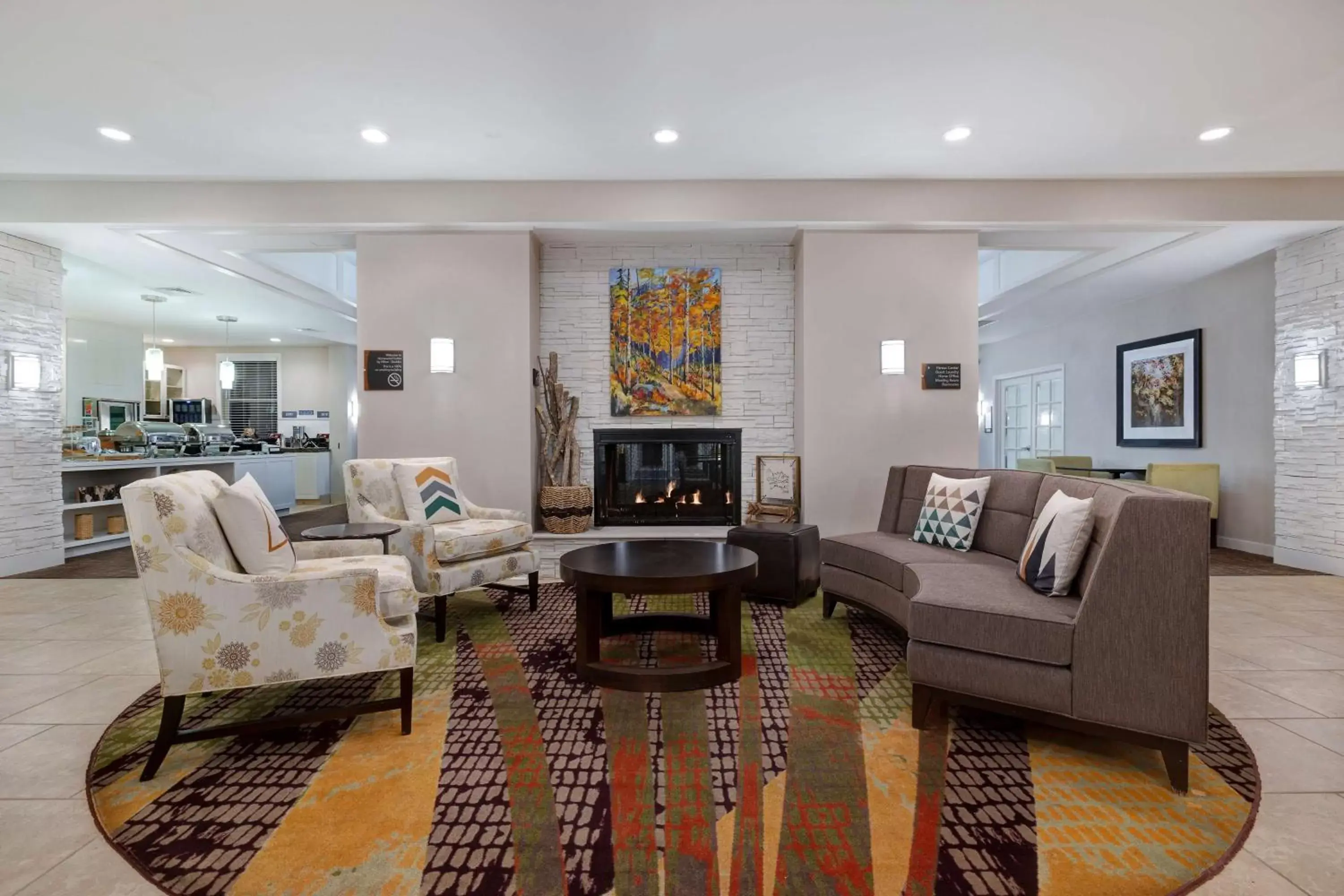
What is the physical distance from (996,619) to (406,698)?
6.79 ft

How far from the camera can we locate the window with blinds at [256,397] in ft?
33.0

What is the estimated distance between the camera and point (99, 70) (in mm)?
3012

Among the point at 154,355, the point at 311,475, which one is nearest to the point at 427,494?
the point at 154,355

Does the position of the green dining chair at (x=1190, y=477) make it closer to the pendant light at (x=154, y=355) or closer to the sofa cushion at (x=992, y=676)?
the sofa cushion at (x=992, y=676)

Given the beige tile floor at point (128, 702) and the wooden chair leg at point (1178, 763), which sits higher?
the wooden chair leg at point (1178, 763)

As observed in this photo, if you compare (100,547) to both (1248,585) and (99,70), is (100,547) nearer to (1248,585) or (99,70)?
(99,70)

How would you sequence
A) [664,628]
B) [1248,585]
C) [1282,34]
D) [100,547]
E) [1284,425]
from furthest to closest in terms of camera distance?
[100,547], [1284,425], [1248,585], [664,628], [1282,34]

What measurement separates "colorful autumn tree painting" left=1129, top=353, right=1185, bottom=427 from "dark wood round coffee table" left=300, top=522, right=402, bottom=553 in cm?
722

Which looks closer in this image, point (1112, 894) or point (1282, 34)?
point (1112, 894)

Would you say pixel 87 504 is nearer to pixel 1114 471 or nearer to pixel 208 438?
pixel 208 438

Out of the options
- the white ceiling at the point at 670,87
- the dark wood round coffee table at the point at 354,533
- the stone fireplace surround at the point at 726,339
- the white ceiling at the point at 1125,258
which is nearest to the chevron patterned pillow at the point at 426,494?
the dark wood round coffee table at the point at 354,533

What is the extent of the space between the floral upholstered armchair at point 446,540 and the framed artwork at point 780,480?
183cm

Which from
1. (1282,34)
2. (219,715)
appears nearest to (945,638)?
(219,715)

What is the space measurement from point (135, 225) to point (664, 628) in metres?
4.76
